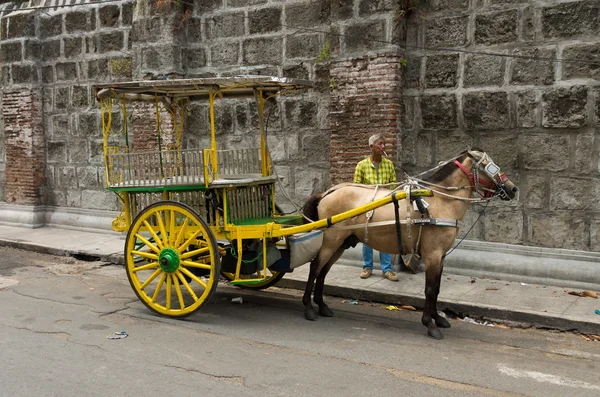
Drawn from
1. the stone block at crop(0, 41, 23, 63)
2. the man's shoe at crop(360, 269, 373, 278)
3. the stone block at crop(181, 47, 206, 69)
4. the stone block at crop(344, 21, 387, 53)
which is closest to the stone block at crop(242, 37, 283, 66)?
the stone block at crop(181, 47, 206, 69)

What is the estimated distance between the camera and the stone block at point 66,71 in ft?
41.3

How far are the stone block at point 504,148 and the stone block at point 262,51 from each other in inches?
143

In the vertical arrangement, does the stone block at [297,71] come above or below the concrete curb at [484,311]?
above

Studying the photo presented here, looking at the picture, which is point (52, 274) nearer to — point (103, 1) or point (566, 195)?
point (103, 1)

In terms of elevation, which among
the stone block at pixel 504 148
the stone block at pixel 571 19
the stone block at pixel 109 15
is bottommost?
the stone block at pixel 504 148

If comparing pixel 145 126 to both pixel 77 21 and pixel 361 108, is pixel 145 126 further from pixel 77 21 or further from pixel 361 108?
pixel 361 108

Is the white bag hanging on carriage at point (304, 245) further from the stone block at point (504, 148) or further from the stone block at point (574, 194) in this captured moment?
the stone block at point (574, 194)

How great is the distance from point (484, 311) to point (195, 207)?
344 cm

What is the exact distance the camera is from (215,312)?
7156 millimetres

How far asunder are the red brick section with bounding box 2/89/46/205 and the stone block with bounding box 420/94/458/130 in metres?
8.31

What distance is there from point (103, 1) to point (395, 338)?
29.9 ft

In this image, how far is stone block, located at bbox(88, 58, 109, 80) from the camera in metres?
12.1

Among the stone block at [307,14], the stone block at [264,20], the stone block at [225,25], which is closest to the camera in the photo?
the stone block at [307,14]

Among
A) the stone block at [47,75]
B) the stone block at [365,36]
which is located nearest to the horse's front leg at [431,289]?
the stone block at [365,36]
